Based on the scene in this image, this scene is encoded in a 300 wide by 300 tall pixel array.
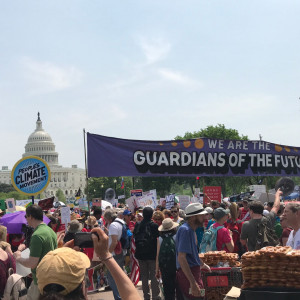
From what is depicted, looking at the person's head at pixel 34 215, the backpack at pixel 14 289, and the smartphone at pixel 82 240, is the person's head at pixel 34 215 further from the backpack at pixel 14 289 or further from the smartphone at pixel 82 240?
the smartphone at pixel 82 240

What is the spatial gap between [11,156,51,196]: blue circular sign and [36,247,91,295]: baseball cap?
8.34 metres

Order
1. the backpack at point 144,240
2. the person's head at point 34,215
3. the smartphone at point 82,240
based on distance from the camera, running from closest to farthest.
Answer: the smartphone at point 82,240 < the person's head at point 34,215 < the backpack at point 144,240

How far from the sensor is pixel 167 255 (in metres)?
8.33

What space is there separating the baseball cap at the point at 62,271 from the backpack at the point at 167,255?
215 inches

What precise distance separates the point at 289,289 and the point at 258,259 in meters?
0.40

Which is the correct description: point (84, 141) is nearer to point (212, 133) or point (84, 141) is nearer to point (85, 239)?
point (85, 239)

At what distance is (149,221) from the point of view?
998 cm

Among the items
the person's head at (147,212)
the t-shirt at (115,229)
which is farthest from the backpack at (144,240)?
the t-shirt at (115,229)

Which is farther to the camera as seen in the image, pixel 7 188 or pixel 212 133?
pixel 7 188

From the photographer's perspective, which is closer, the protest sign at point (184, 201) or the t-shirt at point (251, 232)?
the t-shirt at point (251, 232)

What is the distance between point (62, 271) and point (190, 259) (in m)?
3.74

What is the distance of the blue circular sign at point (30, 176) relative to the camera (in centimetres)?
1116

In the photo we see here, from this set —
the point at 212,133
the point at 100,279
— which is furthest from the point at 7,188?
the point at 100,279

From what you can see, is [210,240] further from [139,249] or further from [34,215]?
[34,215]
